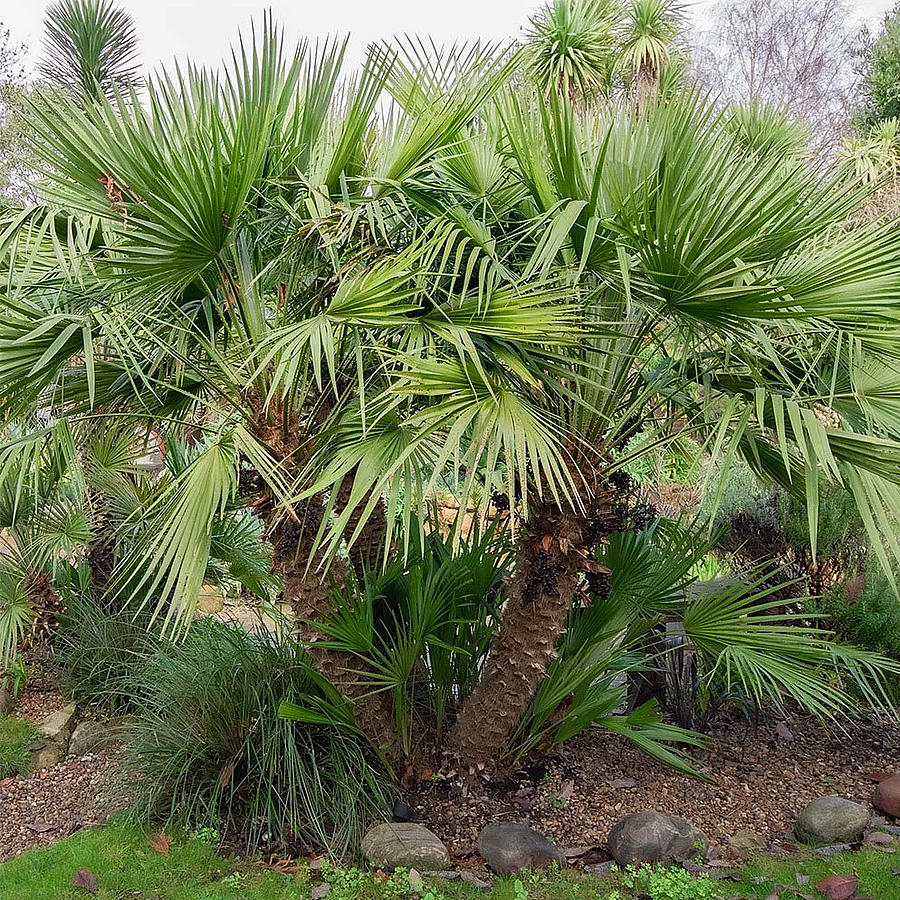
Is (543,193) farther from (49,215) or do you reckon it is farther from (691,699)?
(691,699)

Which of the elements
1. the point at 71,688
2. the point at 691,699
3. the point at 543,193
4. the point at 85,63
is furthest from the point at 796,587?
the point at 85,63

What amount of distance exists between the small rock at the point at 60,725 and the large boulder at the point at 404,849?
2.23m

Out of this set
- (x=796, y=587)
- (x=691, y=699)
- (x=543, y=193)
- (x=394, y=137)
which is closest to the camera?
(x=543, y=193)

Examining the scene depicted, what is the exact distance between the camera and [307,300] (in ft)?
12.2

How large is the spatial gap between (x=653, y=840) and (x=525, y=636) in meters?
0.95

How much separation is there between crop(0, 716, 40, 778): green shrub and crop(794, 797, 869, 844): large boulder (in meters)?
3.87

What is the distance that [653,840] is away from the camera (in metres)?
3.72

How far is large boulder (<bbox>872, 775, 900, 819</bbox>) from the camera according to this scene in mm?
4215

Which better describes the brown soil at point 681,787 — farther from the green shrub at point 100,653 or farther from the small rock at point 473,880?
the green shrub at point 100,653

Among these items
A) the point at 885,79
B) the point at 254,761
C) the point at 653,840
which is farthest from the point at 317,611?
the point at 885,79

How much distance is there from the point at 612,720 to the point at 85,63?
310 inches

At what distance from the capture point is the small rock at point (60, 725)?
16.6 ft

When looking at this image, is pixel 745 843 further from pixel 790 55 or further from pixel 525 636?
pixel 790 55

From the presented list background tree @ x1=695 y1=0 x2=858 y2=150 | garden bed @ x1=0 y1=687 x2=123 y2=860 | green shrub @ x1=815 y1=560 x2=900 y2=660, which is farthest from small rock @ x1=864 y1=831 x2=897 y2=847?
background tree @ x1=695 y1=0 x2=858 y2=150
